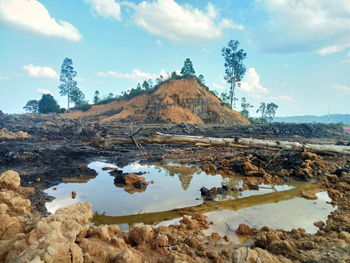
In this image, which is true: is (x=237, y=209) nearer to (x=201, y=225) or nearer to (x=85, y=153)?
(x=201, y=225)

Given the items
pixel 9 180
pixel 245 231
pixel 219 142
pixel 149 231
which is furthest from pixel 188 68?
pixel 149 231

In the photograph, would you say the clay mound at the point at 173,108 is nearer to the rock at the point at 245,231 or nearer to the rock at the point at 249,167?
the rock at the point at 249,167

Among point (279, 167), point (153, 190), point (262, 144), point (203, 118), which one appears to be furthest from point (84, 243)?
point (203, 118)

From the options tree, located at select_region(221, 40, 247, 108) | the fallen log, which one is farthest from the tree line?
the fallen log

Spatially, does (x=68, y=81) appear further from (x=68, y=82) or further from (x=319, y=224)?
(x=319, y=224)

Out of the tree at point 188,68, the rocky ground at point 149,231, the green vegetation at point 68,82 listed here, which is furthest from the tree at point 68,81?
the rocky ground at point 149,231

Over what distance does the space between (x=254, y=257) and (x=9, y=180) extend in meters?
5.29

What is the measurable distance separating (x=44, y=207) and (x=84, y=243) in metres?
4.05

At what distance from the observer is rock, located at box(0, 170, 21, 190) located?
5.34 m

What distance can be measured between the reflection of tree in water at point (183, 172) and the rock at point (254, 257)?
5325mm

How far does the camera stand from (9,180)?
17.8 feet

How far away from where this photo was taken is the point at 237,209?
6.36 meters

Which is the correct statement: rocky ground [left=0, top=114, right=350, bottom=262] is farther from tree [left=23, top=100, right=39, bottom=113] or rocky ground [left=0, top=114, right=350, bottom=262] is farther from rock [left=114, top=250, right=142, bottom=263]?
tree [left=23, top=100, right=39, bottom=113]

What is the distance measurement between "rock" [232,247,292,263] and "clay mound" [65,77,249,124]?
33921mm
